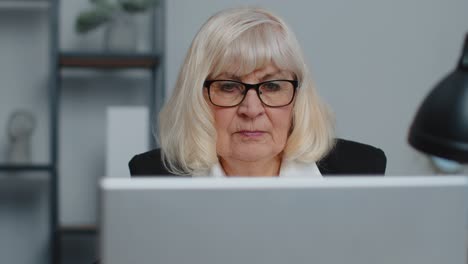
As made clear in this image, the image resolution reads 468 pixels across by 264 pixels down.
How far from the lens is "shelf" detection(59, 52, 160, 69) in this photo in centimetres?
304

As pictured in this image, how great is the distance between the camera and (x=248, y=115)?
1.50 metres

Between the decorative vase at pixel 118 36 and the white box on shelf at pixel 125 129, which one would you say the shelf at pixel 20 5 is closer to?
the decorative vase at pixel 118 36

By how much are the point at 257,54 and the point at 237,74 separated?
6cm

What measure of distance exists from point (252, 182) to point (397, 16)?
2.78 meters

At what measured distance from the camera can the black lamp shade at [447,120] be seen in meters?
1.02

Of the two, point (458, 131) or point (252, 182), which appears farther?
point (458, 131)

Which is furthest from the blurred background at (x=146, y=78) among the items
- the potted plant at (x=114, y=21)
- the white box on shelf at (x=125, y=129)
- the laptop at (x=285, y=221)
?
the laptop at (x=285, y=221)

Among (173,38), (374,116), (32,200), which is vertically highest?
(173,38)

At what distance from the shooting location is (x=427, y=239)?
77cm

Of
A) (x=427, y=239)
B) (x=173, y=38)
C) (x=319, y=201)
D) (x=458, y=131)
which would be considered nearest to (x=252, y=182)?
(x=319, y=201)

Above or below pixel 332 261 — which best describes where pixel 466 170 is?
below

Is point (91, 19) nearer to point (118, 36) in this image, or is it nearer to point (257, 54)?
point (118, 36)

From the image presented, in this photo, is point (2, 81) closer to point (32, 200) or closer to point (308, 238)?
point (32, 200)

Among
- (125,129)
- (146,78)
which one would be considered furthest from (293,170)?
(146,78)
